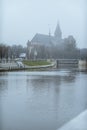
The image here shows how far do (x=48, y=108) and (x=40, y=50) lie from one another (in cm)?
5839

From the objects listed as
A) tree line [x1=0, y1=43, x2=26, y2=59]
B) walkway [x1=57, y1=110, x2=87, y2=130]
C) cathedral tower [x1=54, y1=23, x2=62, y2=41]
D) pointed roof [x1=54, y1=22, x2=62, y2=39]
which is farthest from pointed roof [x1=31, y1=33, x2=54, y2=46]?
walkway [x1=57, y1=110, x2=87, y2=130]

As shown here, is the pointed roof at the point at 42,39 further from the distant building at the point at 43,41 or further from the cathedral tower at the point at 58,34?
the cathedral tower at the point at 58,34

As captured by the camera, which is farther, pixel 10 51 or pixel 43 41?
pixel 43 41

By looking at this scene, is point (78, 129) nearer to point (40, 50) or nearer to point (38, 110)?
point (38, 110)

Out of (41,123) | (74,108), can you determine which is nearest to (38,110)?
(74,108)

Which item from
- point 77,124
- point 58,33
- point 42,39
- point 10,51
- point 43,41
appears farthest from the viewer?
point 42,39

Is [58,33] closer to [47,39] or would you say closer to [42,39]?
[47,39]

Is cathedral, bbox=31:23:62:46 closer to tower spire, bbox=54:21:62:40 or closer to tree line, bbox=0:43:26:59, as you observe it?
tower spire, bbox=54:21:62:40

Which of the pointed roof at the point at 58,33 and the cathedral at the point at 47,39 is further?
the cathedral at the point at 47,39

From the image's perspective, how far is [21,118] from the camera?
5332 millimetres

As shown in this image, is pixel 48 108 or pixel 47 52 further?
pixel 47 52

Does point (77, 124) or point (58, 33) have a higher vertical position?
point (58, 33)

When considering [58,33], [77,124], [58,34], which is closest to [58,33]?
[58,33]

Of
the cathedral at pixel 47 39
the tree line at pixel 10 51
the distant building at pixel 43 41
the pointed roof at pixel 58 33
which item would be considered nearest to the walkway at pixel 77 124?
the tree line at pixel 10 51
